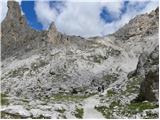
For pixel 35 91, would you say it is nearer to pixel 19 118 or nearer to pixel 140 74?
pixel 140 74

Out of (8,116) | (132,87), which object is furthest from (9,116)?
(132,87)

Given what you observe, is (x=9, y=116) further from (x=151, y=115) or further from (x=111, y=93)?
(x=111, y=93)

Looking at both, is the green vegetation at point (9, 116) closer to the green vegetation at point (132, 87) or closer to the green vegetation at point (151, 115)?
the green vegetation at point (151, 115)

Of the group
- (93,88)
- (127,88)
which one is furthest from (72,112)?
(93,88)

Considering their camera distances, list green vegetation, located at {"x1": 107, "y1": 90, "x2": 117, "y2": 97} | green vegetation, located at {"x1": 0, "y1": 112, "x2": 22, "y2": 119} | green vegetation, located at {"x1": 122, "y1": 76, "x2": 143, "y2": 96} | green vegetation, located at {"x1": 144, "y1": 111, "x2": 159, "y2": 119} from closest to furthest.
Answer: green vegetation, located at {"x1": 0, "y1": 112, "x2": 22, "y2": 119} < green vegetation, located at {"x1": 144, "y1": 111, "x2": 159, "y2": 119} < green vegetation, located at {"x1": 122, "y1": 76, "x2": 143, "y2": 96} < green vegetation, located at {"x1": 107, "y1": 90, "x2": 117, "y2": 97}

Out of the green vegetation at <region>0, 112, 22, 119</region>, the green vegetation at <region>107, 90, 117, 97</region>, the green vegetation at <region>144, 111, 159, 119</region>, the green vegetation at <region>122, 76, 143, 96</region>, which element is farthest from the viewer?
the green vegetation at <region>107, 90, 117, 97</region>

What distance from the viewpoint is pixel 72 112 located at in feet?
205

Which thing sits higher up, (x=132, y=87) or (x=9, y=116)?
(x=132, y=87)

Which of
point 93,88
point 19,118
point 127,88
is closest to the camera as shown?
point 19,118

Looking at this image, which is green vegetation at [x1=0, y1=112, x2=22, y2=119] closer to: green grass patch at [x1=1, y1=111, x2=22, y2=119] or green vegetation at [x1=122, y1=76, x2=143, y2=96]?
green grass patch at [x1=1, y1=111, x2=22, y2=119]

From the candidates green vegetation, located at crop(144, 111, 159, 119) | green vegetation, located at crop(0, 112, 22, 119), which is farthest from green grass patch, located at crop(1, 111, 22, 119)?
green vegetation, located at crop(144, 111, 159, 119)

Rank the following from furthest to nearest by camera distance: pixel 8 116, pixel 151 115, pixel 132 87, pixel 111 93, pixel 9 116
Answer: pixel 132 87 → pixel 111 93 → pixel 151 115 → pixel 9 116 → pixel 8 116

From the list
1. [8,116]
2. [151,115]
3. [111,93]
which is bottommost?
[8,116]

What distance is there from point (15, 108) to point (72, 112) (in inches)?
374
